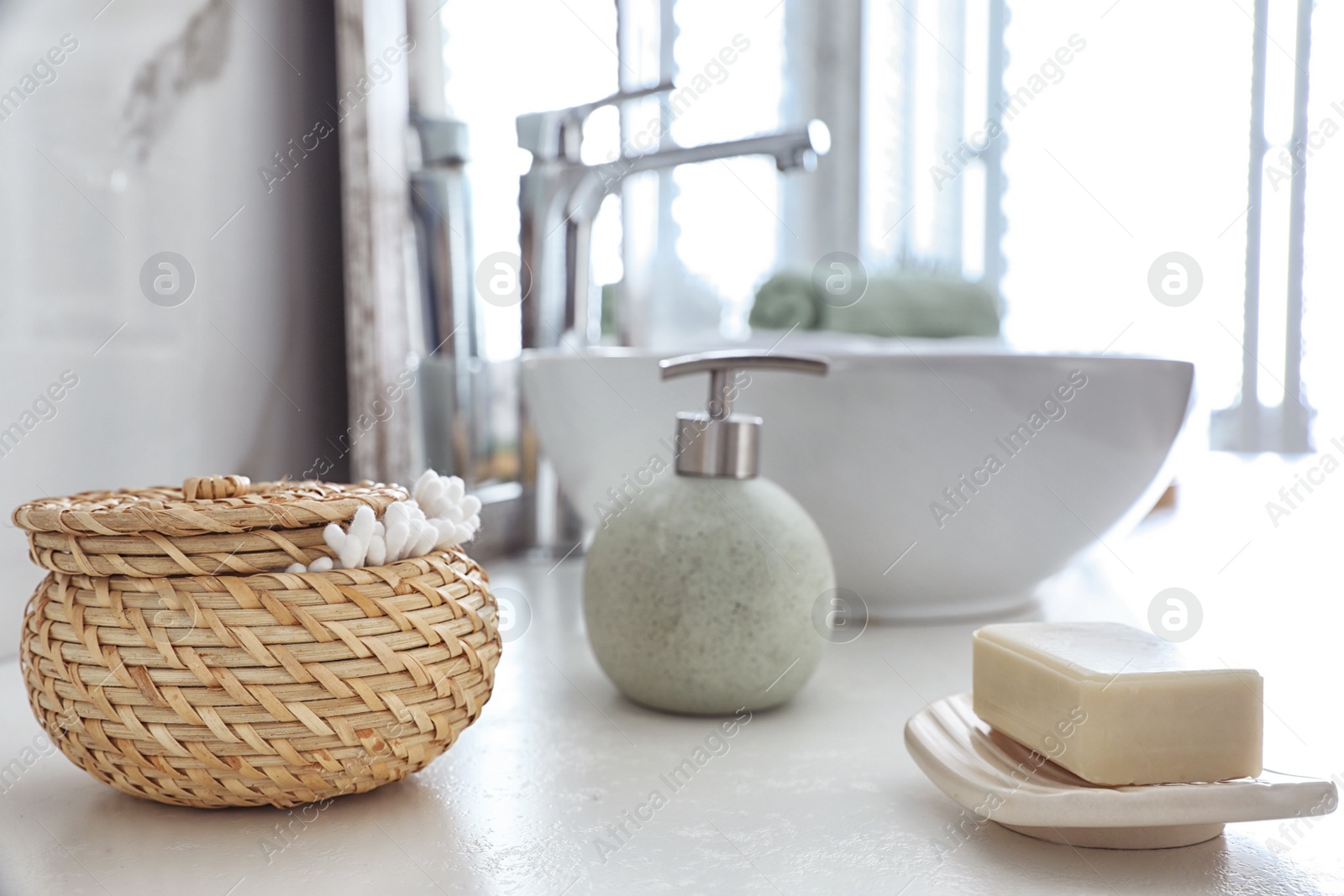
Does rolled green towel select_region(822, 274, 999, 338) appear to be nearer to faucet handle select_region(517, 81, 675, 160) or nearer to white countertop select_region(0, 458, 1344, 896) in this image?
faucet handle select_region(517, 81, 675, 160)

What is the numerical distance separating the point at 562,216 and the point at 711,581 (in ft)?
1.71

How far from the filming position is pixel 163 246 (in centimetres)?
66

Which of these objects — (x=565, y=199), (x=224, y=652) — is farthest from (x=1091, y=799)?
(x=565, y=199)

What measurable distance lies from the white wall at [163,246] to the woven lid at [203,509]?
0.77 ft

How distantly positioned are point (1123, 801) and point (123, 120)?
64cm

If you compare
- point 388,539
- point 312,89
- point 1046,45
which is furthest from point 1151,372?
point 1046,45

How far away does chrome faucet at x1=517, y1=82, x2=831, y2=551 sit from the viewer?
86 centimetres

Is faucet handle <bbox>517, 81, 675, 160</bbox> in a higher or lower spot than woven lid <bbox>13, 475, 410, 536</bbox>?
higher

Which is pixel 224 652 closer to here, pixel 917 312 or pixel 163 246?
pixel 163 246

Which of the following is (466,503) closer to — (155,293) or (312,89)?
(155,293)

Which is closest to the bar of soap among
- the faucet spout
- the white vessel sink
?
the white vessel sink

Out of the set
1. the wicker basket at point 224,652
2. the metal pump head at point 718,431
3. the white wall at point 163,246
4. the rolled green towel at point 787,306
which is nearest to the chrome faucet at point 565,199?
the white wall at point 163,246

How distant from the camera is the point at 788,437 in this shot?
27.6 inches

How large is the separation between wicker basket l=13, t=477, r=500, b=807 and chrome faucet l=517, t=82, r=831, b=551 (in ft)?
1.84
